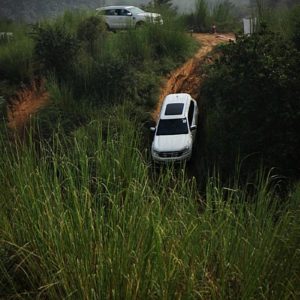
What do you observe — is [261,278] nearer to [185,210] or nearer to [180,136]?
[185,210]

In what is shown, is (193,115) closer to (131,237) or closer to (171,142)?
(171,142)

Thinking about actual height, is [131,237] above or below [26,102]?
above

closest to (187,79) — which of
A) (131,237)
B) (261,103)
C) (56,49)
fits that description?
(56,49)

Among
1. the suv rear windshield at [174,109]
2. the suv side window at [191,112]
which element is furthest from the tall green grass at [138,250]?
the suv side window at [191,112]

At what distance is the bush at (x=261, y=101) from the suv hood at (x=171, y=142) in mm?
1121

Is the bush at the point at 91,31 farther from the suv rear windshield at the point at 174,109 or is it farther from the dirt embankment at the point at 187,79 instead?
the suv rear windshield at the point at 174,109

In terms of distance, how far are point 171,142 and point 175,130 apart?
581mm

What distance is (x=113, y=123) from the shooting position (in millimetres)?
11711

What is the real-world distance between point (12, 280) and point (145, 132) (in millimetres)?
10086

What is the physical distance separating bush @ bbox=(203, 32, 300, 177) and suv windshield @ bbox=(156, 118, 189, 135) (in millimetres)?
1670

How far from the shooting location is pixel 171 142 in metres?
12.4

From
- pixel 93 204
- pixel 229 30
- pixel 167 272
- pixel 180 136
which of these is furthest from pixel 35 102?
pixel 167 272

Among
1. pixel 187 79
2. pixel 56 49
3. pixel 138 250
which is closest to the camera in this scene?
pixel 138 250

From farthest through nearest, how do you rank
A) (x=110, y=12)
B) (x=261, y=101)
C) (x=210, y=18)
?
1. (x=110, y=12)
2. (x=210, y=18)
3. (x=261, y=101)
